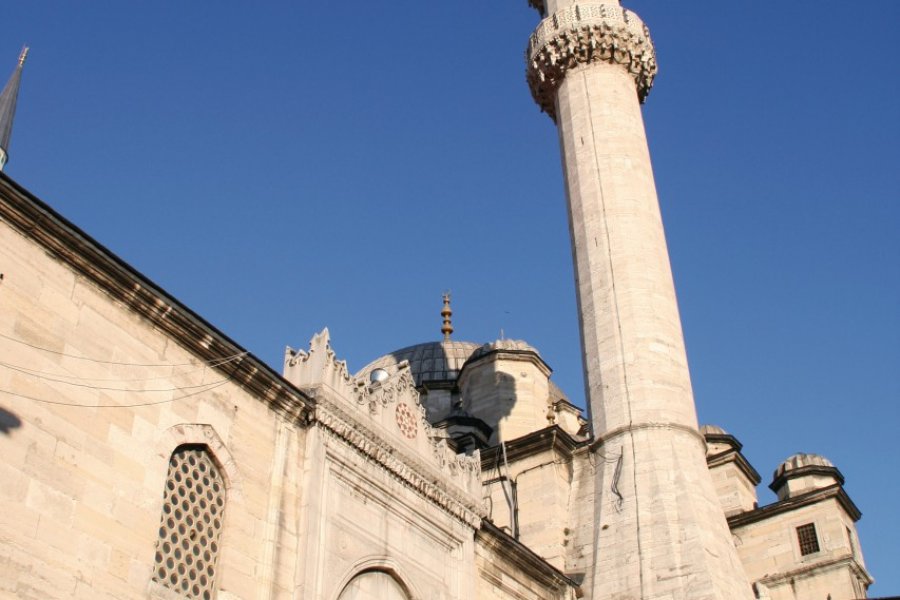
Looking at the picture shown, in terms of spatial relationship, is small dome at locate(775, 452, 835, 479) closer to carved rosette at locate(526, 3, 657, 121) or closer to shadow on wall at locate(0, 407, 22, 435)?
carved rosette at locate(526, 3, 657, 121)

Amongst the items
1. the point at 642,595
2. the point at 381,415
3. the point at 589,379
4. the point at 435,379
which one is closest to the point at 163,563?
the point at 381,415

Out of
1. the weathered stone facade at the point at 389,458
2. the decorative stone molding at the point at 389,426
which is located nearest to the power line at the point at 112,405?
the weathered stone facade at the point at 389,458

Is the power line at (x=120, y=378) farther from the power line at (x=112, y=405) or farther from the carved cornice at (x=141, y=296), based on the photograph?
the power line at (x=112, y=405)

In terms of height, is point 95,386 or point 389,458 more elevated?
point 389,458

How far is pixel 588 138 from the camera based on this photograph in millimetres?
19203

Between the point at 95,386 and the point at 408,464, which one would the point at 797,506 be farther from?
the point at 95,386

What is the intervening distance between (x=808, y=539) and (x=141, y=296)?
575 inches

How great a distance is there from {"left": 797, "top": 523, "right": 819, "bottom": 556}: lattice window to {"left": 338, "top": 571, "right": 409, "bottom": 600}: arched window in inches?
425

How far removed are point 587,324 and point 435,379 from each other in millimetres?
12707

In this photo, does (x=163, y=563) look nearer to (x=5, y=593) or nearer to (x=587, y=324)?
(x=5, y=593)

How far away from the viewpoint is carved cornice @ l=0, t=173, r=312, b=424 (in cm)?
928

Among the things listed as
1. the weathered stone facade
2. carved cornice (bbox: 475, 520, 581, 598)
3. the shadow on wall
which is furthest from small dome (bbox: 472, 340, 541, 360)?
the shadow on wall

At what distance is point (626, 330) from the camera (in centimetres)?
1702

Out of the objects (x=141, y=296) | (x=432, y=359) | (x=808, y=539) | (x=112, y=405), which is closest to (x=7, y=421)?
(x=112, y=405)
